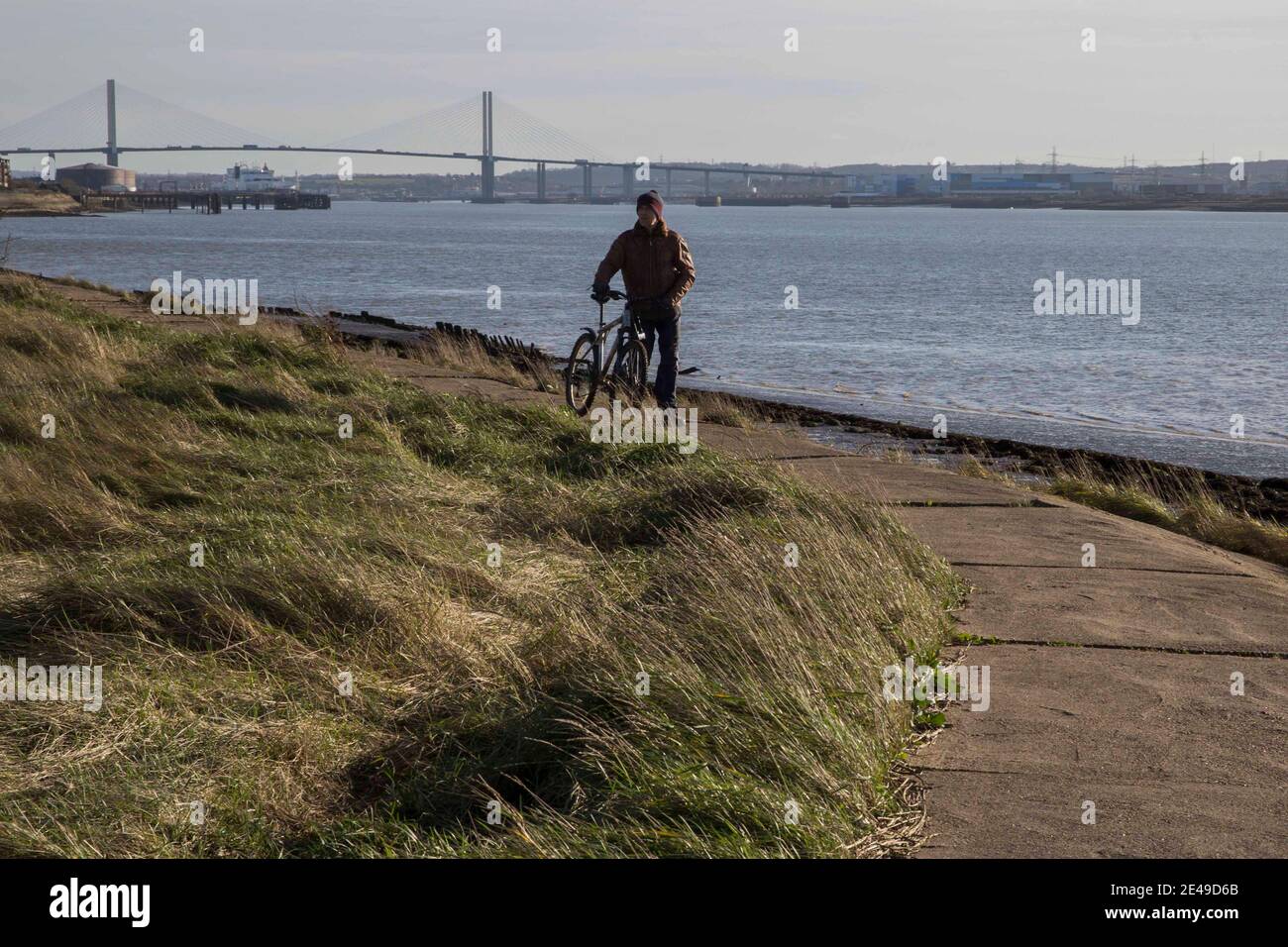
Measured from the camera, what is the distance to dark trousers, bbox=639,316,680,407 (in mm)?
12672

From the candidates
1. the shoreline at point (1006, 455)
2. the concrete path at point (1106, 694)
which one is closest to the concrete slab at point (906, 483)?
the concrete path at point (1106, 694)

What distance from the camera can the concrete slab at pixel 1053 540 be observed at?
869 centimetres

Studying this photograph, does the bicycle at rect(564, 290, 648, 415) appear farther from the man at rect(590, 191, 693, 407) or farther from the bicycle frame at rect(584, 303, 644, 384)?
the man at rect(590, 191, 693, 407)

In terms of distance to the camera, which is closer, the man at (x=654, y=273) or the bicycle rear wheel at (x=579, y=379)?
the man at (x=654, y=273)

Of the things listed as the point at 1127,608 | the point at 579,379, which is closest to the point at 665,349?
the point at 579,379

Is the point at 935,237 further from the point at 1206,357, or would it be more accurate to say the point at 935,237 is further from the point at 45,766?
the point at 45,766

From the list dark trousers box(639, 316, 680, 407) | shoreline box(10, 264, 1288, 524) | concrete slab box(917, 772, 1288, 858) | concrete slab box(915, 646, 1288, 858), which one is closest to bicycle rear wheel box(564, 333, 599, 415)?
dark trousers box(639, 316, 680, 407)

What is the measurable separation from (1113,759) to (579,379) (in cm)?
920

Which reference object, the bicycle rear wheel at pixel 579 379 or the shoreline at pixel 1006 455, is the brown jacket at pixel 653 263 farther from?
the shoreline at pixel 1006 455

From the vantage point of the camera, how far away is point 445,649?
5.83 metres

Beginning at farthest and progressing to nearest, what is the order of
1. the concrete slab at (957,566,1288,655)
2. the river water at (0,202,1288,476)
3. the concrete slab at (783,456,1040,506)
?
the river water at (0,202,1288,476), the concrete slab at (783,456,1040,506), the concrete slab at (957,566,1288,655)

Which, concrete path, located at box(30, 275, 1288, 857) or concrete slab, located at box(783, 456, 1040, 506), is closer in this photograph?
concrete path, located at box(30, 275, 1288, 857)

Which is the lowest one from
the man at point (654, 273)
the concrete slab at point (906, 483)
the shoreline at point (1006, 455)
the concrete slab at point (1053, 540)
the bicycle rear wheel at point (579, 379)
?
the shoreline at point (1006, 455)

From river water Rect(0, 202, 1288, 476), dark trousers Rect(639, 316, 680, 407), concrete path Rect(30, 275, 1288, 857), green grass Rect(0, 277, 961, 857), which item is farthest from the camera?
river water Rect(0, 202, 1288, 476)
